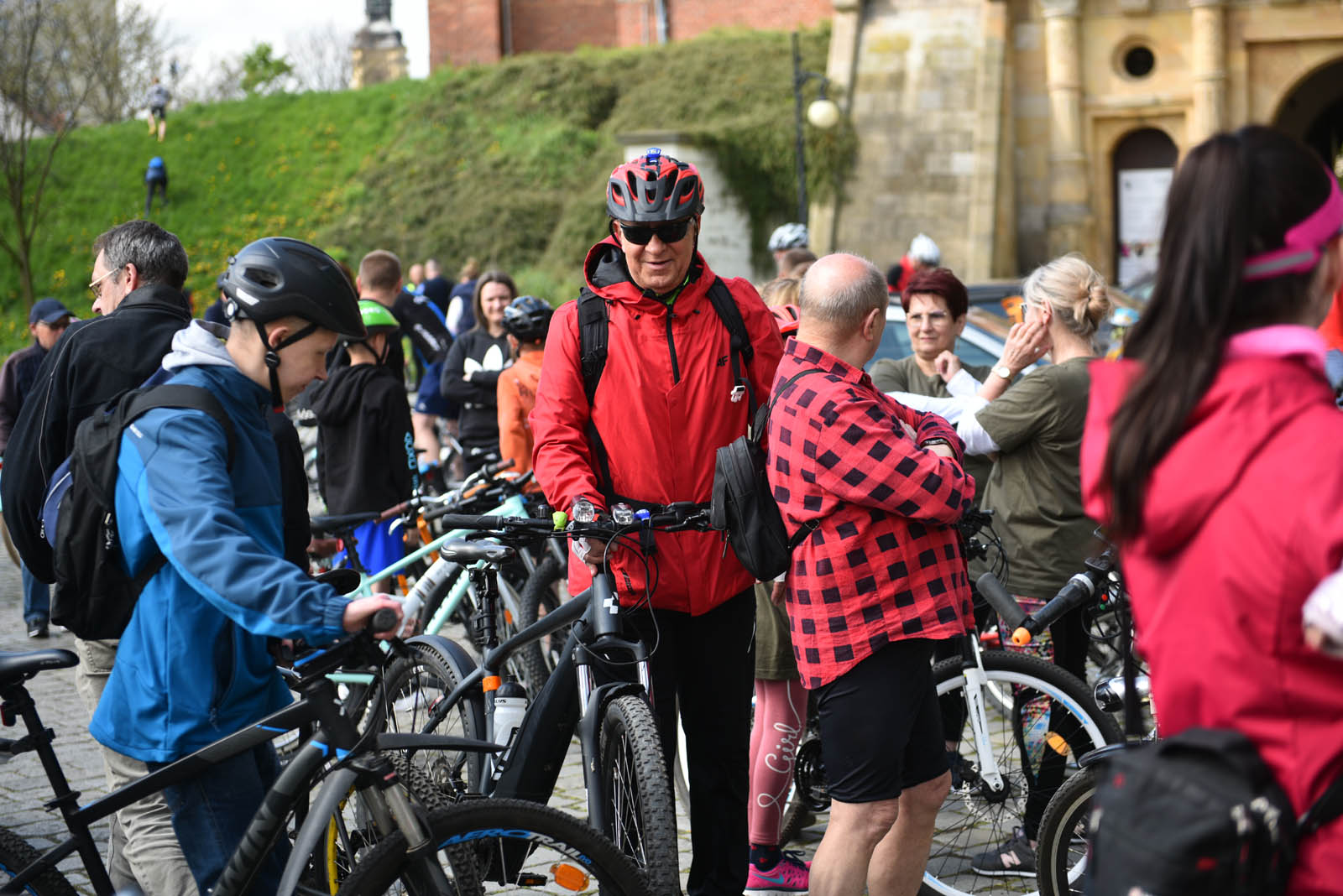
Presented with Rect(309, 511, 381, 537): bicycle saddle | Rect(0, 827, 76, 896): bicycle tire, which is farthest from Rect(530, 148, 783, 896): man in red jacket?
Rect(309, 511, 381, 537): bicycle saddle

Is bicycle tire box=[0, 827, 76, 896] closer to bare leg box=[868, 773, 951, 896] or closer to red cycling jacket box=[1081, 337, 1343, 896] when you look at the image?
bare leg box=[868, 773, 951, 896]

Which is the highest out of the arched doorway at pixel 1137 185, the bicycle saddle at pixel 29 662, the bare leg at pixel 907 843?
the arched doorway at pixel 1137 185

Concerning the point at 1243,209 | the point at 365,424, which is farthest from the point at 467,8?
the point at 1243,209

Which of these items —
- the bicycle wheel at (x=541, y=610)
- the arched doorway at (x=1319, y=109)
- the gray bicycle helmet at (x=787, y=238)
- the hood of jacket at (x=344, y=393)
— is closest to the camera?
the bicycle wheel at (x=541, y=610)

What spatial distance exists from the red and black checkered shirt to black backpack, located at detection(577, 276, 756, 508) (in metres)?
0.61

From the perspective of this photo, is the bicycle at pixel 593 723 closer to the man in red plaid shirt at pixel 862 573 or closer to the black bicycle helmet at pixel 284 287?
the man in red plaid shirt at pixel 862 573

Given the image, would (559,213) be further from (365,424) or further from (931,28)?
(365,424)

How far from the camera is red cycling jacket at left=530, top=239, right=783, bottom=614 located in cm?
421

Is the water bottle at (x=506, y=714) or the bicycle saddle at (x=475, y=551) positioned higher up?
the bicycle saddle at (x=475, y=551)

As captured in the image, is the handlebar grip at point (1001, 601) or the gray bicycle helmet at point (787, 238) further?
the gray bicycle helmet at point (787, 238)

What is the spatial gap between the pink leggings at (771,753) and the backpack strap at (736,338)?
1.03 m

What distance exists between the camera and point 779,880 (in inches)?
180

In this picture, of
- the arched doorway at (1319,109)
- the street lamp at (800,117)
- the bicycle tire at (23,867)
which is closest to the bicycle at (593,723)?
the bicycle tire at (23,867)

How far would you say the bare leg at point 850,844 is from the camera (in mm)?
3598
